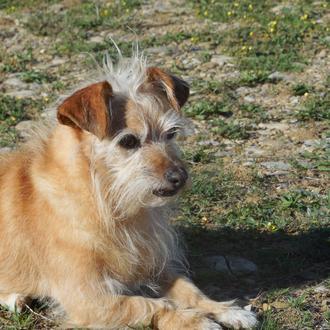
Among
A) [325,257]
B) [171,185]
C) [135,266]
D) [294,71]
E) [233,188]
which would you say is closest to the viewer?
[171,185]

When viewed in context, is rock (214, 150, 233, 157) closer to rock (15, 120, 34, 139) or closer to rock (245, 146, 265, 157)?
rock (245, 146, 265, 157)

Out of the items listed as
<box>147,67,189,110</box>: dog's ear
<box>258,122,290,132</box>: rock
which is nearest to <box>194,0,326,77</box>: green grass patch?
<box>258,122,290,132</box>: rock

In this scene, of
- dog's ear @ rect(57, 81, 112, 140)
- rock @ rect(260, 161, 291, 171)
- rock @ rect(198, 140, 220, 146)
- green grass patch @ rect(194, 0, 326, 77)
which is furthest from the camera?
green grass patch @ rect(194, 0, 326, 77)

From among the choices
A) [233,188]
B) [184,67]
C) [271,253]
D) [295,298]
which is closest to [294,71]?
[184,67]

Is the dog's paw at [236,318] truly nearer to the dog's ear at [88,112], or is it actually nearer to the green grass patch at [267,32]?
the dog's ear at [88,112]

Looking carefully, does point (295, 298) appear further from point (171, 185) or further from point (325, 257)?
point (171, 185)

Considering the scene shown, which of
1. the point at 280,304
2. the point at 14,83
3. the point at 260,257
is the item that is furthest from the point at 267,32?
the point at 280,304
